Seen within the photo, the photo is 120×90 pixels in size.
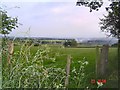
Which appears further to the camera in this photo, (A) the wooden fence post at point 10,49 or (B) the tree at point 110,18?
(B) the tree at point 110,18

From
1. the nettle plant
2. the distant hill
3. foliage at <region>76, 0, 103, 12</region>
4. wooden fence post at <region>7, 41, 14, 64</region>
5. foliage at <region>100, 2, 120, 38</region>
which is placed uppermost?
foliage at <region>76, 0, 103, 12</region>

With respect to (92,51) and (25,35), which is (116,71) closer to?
(92,51)

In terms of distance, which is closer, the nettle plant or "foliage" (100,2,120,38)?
the nettle plant

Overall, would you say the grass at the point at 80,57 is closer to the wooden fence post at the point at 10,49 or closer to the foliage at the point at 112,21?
the wooden fence post at the point at 10,49

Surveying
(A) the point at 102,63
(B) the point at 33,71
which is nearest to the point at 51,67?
(B) the point at 33,71

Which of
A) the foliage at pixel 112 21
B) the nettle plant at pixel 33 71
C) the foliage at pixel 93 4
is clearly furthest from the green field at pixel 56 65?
the foliage at pixel 93 4

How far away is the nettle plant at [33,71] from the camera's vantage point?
7.53 feet

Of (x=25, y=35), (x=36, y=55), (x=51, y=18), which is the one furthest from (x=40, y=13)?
(x=36, y=55)

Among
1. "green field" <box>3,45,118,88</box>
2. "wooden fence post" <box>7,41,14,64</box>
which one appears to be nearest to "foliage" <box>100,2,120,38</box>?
"green field" <box>3,45,118,88</box>

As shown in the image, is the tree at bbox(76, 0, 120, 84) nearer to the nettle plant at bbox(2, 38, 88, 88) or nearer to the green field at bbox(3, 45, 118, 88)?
the green field at bbox(3, 45, 118, 88)

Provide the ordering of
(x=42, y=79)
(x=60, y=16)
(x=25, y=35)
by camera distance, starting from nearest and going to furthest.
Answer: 1. (x=42, y=79)
2. (x=25, y=35)
3. (x=60, y=16)

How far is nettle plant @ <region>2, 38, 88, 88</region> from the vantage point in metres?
2.29

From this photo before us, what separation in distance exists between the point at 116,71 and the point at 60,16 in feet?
2.57

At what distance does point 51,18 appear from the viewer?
8.93 feet
